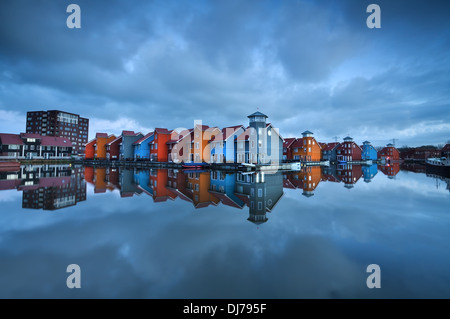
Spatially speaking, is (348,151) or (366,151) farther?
(366,151)

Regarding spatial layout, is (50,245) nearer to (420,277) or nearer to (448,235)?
(420,277)

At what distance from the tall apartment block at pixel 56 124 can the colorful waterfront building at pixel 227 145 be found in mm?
83069

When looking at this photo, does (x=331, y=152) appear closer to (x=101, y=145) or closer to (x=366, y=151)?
(x=366, y=151)

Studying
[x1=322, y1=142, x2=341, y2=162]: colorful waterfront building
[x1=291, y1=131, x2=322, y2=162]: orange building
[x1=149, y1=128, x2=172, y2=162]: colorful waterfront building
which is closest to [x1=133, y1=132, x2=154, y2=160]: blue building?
[x1=149, y1=128, x2=172, y2=162]: colorful waterfront building

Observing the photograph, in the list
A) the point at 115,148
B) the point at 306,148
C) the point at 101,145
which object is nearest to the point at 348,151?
the point at 306,148

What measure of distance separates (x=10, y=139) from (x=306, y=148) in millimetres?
72180

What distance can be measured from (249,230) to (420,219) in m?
7.00

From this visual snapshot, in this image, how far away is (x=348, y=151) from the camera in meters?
66.0

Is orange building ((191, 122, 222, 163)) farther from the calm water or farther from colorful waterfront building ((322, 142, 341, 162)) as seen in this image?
colorful waterfront building ((322, 142, 341, 162))

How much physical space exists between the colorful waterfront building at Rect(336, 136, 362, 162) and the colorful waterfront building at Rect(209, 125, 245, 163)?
44.4 metres

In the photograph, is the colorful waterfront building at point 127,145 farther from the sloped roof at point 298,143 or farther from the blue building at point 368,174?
the blue building at point 368,174

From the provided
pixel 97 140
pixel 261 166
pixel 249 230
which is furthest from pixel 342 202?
pixel 97 140
